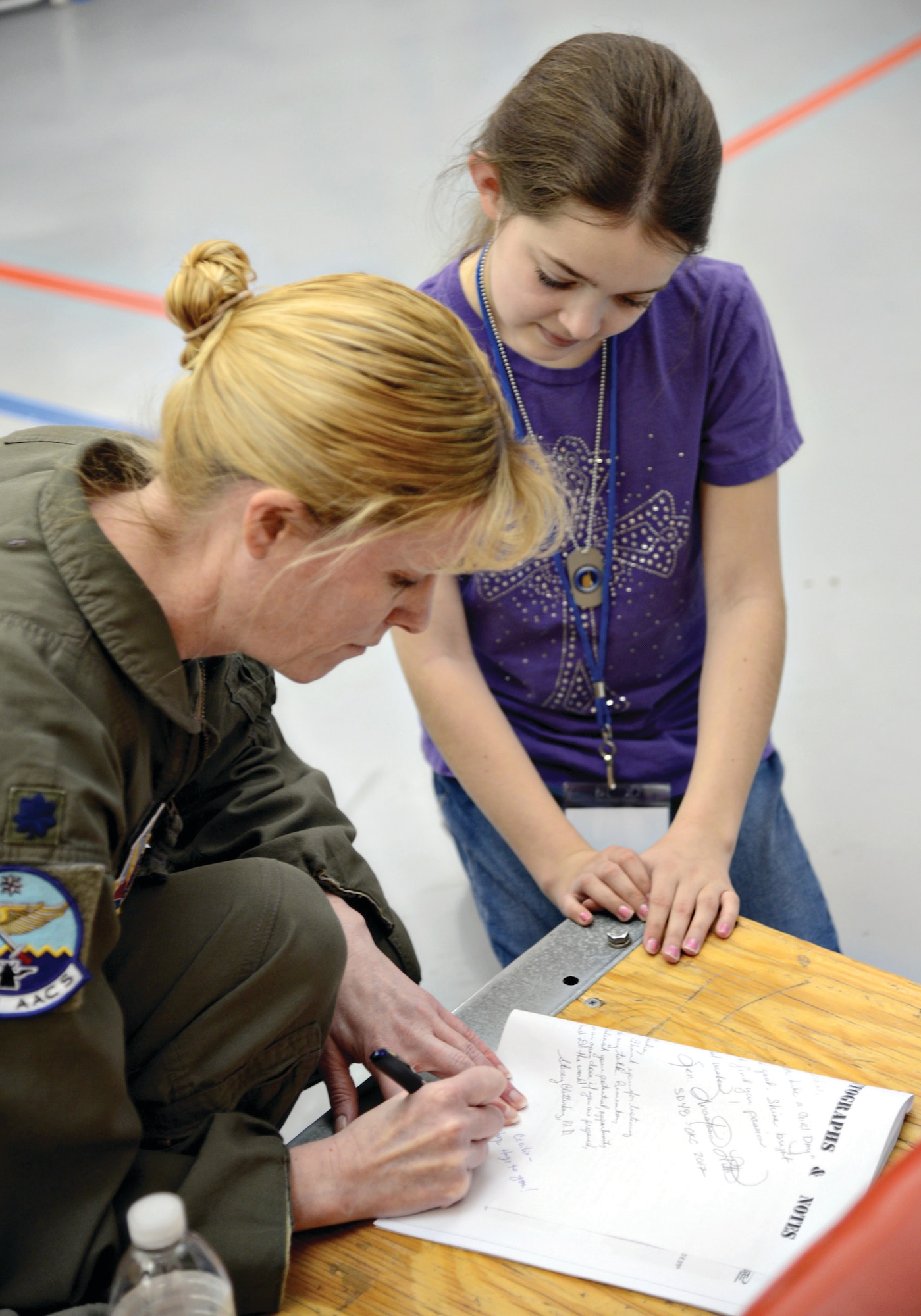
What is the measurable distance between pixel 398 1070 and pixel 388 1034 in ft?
0.33

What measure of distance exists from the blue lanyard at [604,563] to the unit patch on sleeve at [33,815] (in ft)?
2.76

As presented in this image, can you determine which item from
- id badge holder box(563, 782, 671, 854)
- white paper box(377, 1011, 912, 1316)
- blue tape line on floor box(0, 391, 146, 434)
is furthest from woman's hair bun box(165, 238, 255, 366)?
blue tape line on floor box(0, 391, 146, 434)

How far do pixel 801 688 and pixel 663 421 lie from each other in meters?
1.24

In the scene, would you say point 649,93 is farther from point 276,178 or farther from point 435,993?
point 276,178

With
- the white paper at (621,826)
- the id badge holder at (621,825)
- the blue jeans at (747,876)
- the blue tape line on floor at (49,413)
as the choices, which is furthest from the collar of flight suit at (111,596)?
the blue tape line on floor at (49,413)

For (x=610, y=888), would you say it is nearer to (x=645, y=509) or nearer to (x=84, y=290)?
(x=645, y=509)

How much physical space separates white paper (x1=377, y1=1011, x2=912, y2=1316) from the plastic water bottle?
22 cm

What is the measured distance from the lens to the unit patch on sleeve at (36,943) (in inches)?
33.9

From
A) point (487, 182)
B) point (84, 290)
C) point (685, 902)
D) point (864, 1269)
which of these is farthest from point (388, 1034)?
point (84, 290)

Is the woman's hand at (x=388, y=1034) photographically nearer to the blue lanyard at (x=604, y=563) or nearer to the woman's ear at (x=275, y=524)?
the woman's ear at (x=275, y=524)

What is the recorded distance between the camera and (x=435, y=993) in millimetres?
2186

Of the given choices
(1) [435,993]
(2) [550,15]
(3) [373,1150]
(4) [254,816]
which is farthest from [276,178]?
(3) [373,1150]

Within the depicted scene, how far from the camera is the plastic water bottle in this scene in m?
0.80

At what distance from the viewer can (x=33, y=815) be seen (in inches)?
34.3
